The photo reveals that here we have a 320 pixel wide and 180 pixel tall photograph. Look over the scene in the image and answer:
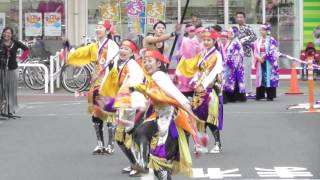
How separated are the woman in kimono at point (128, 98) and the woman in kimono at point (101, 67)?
49cm

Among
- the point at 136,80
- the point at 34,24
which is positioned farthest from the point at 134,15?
the point at 136,80

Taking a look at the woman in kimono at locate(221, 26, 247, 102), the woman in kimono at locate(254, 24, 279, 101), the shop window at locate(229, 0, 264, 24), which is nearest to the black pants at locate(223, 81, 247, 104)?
the woman in kimono at locate(221, 26, 247, 102)

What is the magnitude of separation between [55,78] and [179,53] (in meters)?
11.4

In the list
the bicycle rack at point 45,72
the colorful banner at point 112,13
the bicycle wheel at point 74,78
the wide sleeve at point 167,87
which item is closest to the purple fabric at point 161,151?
the wide sleeve at point 167,87

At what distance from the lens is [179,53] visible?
1160 centimetres

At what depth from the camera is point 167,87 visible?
812 cm

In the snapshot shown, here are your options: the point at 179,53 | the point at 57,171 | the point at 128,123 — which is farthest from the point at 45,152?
the point at 128,123

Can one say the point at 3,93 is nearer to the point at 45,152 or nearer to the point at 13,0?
the point at 45,152

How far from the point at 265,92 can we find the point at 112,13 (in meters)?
8.02

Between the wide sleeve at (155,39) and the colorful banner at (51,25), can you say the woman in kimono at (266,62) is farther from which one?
the wide sleeve at (155,39)

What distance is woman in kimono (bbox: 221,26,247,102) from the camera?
18.3 meters

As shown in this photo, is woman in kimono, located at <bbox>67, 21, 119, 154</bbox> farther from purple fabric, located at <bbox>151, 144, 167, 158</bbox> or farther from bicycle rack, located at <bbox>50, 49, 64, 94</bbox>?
bicycle rack, located at <bbox>50, 49, 64, 94</bbox>

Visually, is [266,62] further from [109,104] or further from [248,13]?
[109,104]

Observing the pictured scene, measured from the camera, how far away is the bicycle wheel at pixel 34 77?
22375mm
